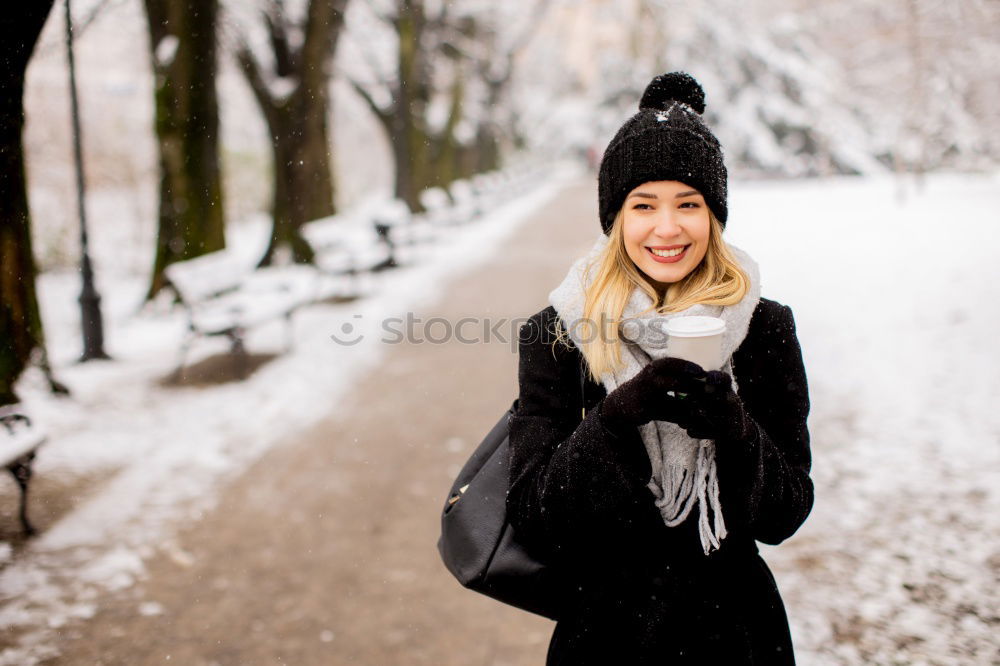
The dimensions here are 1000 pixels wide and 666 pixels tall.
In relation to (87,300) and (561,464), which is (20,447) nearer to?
(561,464)

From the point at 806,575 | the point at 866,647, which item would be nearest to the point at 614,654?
the point at 866,647

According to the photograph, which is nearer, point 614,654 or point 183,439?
point 614,654

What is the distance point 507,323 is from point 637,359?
28.3ft

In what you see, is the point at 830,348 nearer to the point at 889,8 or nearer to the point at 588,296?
the point at 588,296

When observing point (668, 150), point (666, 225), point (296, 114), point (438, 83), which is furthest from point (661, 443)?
point (438, 83)

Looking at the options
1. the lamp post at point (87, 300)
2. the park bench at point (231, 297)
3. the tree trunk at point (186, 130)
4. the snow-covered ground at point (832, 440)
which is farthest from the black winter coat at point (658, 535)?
the tree trunk at point (186, 130)

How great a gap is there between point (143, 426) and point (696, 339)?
632 cm

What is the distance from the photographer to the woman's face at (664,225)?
67.9 inches

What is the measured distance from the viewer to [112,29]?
1708 cm

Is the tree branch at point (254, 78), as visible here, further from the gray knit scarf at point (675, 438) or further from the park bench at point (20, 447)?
the gray knit scarf at point (675, 438)

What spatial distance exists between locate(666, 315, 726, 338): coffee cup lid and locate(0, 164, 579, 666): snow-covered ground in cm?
351

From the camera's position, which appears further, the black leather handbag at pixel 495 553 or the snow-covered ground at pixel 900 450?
the snow-covered ground at pixel 900 450

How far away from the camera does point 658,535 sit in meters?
1.74

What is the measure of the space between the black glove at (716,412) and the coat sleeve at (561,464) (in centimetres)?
17
